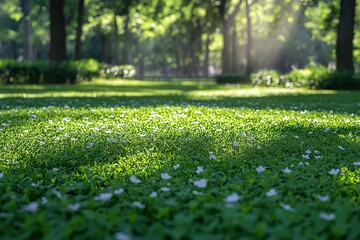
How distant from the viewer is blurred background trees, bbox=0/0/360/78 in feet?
87.2

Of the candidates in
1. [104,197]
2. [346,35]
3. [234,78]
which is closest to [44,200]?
[104,197]

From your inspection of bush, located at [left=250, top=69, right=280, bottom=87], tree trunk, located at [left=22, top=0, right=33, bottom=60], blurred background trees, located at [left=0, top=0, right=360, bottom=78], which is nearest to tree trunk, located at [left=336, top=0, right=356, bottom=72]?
blurred background trees, located at [left=0, top=0, right=360, bottom=78]

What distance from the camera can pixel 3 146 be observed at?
5312mm

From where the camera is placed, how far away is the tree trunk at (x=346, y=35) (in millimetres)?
22172

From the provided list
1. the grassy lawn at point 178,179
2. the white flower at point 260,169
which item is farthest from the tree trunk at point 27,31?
the white flower at point 260,169

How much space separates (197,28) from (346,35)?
3658 cm

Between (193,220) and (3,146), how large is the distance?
11.3 feet

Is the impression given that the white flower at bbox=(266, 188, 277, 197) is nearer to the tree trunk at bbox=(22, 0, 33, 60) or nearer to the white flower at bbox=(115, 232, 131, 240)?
the white flower at bbox=(115, 232, 131, 240)

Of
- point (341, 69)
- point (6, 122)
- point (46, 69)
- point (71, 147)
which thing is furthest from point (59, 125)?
point (341, 69)

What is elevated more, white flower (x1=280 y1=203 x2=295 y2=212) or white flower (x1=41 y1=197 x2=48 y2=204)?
white flower (x1=41 y1=197 x2=48 y2=204)

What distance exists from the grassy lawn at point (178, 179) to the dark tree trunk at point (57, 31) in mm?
20152

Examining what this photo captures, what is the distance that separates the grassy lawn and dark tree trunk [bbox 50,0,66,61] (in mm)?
20152

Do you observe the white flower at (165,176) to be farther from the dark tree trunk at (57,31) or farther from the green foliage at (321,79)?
the dark tree trunk at (57,31)

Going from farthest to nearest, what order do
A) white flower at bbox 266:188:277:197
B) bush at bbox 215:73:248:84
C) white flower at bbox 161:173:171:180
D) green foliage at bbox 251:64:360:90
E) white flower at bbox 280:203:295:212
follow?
bush at bbox 215:73:248:84 → green foliage at bbox 251:64:360:90 → white flower at bbox 161:173:171:180 → white flower at bbox 266:188:277:197 → white flower at bbox 280:203:295:212
